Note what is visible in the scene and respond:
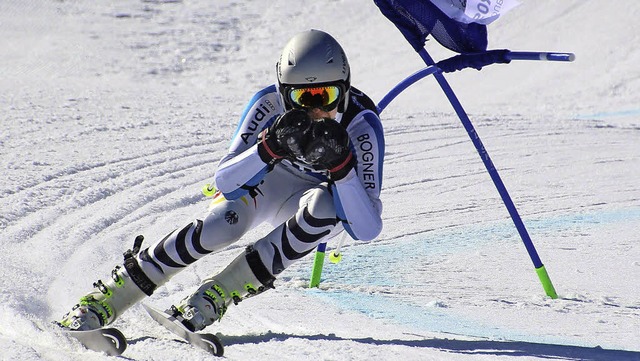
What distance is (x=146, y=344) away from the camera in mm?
4004

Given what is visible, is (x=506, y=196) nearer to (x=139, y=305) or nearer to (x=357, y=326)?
(x=357, y=326)

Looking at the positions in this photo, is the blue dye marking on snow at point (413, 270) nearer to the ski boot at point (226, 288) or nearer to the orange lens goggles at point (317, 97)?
the ski boot at point (226, 288)

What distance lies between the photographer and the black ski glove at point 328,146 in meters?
3.84

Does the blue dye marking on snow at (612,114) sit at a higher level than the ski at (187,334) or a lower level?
higher

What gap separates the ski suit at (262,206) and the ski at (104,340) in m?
0.48

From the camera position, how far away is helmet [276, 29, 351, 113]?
14.1 feet

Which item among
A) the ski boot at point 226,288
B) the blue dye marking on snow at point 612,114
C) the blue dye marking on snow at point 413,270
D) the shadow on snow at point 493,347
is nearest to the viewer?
the shadow on snow at point 493,347

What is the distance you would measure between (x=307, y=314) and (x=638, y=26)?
1083 cm

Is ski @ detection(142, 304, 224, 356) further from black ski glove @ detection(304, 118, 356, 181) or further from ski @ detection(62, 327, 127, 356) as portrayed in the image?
black ski glove @ detection(304, 118, 356, 181)

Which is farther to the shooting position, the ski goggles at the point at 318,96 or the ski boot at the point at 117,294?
the ski goggles at the point at 318,96

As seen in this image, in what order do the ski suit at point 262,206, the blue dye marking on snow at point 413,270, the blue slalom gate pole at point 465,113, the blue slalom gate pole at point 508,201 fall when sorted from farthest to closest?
the blue slalom gate pole at point 508,201
the blue slalom gate pole at point 465,113
the blue dye marking on snow at point 413,270
the ski suit at point 262,206

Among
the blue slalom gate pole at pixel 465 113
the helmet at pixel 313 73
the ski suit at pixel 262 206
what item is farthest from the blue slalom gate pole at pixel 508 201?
the helmet at pixel 313 73

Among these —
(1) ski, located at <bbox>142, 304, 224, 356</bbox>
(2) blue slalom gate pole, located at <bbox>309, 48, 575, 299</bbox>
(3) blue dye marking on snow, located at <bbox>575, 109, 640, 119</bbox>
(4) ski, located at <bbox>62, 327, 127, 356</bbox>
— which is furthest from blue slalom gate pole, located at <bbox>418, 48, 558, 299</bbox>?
(3) blue dye marking on snow, located at <bbox>575, 109, 640, 119</bbox>

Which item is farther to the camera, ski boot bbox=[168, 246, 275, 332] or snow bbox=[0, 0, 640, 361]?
snow bbox=[0, 0, 640, 361]
